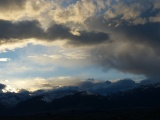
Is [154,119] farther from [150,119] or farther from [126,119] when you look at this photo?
[126,119]

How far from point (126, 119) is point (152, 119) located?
15.9 metres

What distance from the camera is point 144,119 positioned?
180125mm

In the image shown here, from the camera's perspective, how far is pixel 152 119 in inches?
6964

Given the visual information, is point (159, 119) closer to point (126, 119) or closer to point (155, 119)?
point (155, 119)

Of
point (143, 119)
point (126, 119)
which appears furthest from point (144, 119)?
point (126, 119)

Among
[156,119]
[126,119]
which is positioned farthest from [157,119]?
[126,119]

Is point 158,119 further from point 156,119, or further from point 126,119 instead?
point 126,119

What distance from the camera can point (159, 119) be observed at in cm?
17212

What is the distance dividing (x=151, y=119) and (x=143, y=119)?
4.99 m

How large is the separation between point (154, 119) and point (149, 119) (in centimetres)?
280

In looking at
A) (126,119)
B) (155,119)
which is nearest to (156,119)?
(155,119)

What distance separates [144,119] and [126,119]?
14.2 metres

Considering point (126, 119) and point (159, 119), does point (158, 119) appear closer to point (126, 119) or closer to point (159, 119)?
point (159, 119)

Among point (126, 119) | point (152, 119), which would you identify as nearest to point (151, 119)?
point (152, 119)
